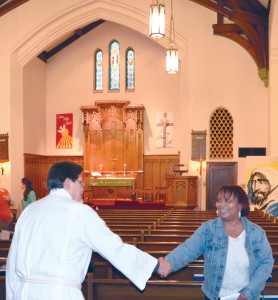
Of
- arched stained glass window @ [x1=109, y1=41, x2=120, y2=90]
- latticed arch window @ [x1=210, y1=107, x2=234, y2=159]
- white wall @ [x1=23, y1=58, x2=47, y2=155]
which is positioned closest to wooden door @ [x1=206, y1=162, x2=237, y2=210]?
latticed arch window @ [x1=210, y1=107, x2=234, y2=159]

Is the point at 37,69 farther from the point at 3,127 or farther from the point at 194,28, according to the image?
the point at 194,28

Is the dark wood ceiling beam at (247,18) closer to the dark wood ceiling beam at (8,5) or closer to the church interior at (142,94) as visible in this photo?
the church interior at (142,94)

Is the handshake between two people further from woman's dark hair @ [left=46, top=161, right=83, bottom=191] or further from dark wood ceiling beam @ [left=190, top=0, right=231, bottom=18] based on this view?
dark wood ceiling beam @ [left=190, top=0, right=231, bottom=18]

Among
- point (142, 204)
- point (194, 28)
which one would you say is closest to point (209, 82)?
point (194, 28)

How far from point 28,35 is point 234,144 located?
7.31 metres

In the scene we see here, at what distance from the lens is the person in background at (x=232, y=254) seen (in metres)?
2.74

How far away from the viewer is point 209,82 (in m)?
15.2

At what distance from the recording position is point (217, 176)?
15141 mm

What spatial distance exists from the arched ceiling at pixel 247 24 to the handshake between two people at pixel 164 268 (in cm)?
1195

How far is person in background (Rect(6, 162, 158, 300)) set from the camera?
246cm

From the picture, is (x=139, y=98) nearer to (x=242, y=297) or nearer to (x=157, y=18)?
(x=157, y=18)

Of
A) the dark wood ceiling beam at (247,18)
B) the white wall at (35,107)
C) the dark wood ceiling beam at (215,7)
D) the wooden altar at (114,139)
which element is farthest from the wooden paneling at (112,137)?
the dark wood ceiling beam at (247,18)

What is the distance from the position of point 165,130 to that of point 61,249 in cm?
1545

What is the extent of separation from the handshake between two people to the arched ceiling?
470 inches
